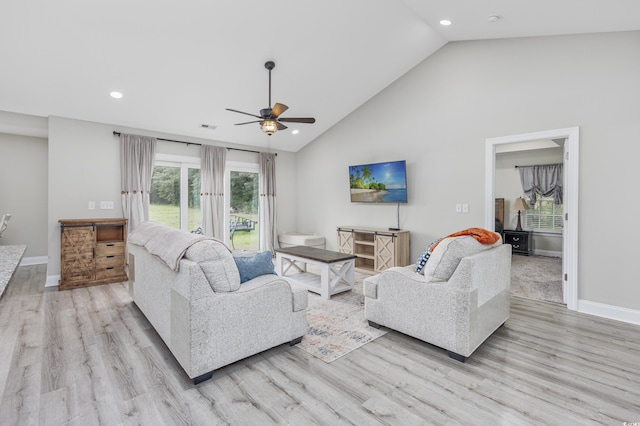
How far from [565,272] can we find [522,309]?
2.29ft

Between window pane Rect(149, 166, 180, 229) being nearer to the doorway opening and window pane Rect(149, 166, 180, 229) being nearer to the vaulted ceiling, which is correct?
the vaulted ceiling

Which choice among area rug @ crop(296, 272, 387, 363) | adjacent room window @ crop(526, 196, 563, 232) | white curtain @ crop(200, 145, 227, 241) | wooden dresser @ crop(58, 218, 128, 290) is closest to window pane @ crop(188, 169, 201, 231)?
white curtain @ crop(200, 145, 227, 241)

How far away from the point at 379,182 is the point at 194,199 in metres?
3.49

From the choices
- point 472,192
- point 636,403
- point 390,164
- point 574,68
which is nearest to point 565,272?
point 472,192

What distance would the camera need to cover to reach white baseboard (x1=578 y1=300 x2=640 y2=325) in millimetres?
3246

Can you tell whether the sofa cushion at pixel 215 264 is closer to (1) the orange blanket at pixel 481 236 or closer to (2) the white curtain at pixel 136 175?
(1) the orange blanket at pixel 481 236

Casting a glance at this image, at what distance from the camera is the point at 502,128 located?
411cm

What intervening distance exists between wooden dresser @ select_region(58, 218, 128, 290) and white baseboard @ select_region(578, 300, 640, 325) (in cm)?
614

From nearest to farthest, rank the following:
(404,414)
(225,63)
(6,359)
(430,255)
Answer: (404,414) < (6,359) < (430,255) < (225,63)

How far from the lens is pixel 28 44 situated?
3.24 meters

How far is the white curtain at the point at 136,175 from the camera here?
16.5 ft

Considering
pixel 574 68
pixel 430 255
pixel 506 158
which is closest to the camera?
pixel 430 255

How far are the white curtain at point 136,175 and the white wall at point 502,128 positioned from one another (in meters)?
3.41

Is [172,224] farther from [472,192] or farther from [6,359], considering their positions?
[472,192]
